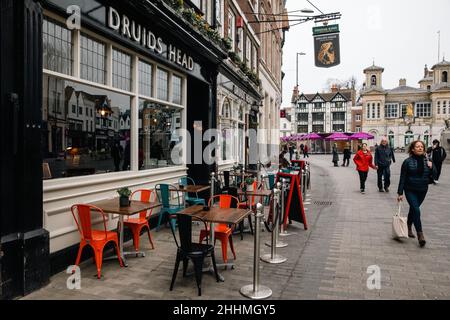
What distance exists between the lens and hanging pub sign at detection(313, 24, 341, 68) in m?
12.8

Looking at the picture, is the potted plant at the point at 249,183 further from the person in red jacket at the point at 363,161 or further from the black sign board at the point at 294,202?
the person in red jacket at the point at 363,161

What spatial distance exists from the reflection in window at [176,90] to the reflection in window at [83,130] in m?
2.10

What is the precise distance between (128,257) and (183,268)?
49.7 inches

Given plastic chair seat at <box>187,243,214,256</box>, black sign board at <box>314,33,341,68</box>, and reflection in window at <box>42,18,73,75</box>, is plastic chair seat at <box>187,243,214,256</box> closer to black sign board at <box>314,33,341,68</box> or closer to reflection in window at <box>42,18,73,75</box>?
reflection in window at <box>42,18,73,75</box>

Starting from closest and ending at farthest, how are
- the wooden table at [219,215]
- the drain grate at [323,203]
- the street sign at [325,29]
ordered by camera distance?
the wooden table at [219,215]
the drain grate at [323,203]
the street sign at [325,29]

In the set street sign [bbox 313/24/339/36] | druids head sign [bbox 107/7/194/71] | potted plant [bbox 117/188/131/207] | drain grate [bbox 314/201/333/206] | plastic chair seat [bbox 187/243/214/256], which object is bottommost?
drain grate [bbox 314/201/333/206]

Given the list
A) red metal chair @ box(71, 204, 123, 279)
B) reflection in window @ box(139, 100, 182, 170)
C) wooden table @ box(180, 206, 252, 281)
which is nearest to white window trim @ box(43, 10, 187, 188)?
reflection in window @ box(139, 100, 182, 170)

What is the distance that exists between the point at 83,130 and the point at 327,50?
9.93m

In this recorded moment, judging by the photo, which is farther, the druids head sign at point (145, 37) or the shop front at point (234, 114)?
the shop front at point (234, 114)

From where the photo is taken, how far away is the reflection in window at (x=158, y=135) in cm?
745

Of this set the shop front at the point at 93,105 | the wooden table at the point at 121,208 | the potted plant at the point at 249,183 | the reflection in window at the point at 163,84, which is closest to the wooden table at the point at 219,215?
the wooden table at the point at 121,208

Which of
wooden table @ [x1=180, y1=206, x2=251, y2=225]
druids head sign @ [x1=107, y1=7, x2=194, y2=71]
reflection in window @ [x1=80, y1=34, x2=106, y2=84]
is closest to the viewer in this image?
wooden table @ [x1=180, y1=206, x2=251, y2=225]

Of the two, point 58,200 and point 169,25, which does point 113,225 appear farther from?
point 169,25

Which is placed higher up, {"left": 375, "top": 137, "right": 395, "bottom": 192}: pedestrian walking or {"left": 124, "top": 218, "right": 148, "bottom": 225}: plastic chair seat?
{"left": 375, "top": 137, "right": 395, "bottom": 192}: pedestrian walking
